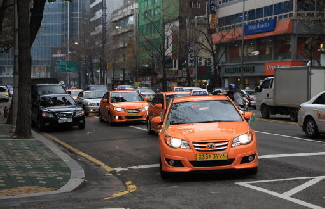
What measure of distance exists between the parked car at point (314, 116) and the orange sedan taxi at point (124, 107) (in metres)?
8.20

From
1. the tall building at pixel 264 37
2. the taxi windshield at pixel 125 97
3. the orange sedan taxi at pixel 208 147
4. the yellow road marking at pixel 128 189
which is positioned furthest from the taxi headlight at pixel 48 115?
the tall building at pixel 264 37

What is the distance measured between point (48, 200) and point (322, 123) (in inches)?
416

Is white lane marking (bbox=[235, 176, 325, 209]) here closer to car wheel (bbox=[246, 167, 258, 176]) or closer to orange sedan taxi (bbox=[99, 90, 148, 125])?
car wheel (bbox=[246, 167, 258, 176])

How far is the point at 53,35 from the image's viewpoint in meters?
153

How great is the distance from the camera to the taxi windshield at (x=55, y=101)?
893 inches

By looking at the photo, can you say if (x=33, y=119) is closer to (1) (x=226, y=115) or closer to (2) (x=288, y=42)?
(1) (x=226, y=115)

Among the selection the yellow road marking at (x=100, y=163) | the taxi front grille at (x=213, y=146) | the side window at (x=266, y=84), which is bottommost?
the yellow road marking at (x=100, y=163)

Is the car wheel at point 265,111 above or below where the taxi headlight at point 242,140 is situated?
below

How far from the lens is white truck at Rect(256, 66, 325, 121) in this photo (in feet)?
83.8

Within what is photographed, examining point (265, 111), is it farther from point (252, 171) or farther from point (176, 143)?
point (176, 143)

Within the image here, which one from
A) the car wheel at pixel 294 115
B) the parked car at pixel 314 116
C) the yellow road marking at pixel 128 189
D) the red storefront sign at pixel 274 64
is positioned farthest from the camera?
the red storefront sign at pixel 274 64

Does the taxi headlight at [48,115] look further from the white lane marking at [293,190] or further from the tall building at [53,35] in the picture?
the tall building at [53,35]

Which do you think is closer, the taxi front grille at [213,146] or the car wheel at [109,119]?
the taxi front grille at [213,146]

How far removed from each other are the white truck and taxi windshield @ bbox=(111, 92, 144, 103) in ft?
22.3
